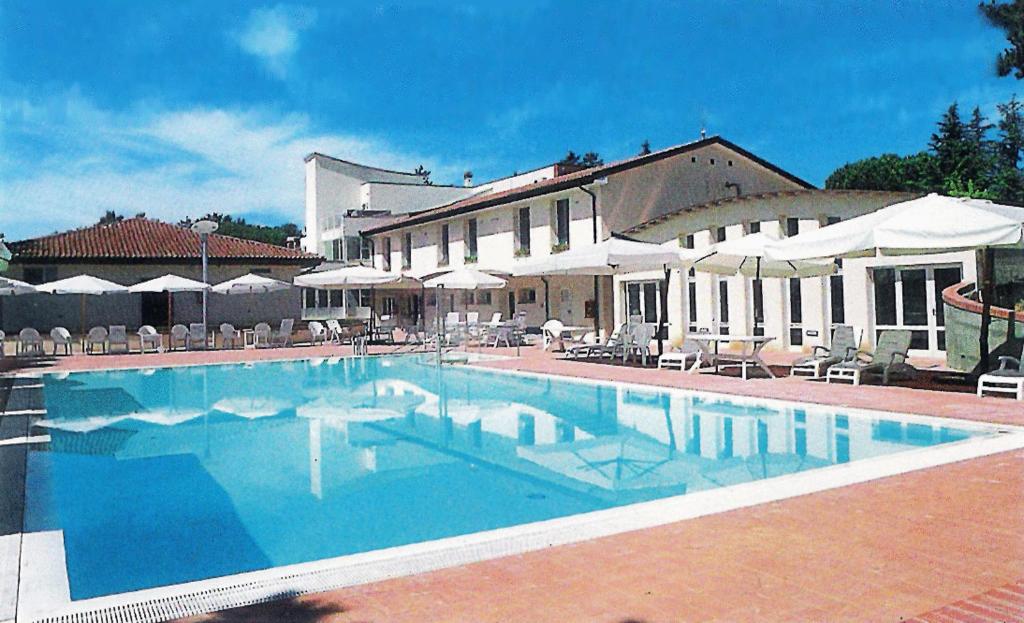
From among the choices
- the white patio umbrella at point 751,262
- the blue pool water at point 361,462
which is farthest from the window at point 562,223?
the blue pool water at point 361,462

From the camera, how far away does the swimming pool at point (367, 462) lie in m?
6.02

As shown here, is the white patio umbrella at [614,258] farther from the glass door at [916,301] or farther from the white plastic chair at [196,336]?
the white plastic chair at [196,336]

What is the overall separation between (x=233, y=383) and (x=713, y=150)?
57.1 ft

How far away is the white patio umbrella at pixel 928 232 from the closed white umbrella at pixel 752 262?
1.49m

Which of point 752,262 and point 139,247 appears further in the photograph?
point 139,247

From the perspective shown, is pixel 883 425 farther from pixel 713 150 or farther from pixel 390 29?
pixel 713 150

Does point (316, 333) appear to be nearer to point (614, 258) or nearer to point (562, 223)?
point (562, 223)

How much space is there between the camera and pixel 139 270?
28.5m

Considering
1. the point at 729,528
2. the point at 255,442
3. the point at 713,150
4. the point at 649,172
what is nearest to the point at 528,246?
the point at 649,172

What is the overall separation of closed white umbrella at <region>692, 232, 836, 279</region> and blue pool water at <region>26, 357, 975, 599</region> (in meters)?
3.18

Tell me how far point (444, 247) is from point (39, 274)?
1457 centimetres

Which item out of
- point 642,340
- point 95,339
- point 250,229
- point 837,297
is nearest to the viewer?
point 642,340

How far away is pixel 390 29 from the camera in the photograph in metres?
16.0

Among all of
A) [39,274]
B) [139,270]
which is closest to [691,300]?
[139,270]
